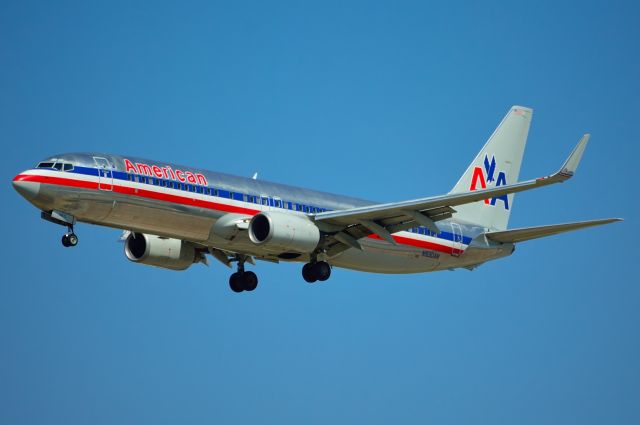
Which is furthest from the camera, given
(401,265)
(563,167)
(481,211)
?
(481,211)

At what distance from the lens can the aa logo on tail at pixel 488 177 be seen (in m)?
58.7

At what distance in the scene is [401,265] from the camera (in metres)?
52.6

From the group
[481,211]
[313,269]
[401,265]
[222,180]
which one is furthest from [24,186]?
[481,211]

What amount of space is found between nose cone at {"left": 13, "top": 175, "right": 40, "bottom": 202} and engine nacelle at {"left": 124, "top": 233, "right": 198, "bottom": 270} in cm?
861

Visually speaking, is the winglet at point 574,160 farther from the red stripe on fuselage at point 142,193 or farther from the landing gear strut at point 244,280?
the landing gear strut at point 244,280

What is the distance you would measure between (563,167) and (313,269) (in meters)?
12.0

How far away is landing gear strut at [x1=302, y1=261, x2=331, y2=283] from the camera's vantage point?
49.3 meters

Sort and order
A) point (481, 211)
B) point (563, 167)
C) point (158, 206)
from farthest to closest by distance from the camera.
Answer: point (481, 211) → point (158, 206) → point (563, 167)

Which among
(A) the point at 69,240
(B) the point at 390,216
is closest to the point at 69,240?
(A) the point at 69,240

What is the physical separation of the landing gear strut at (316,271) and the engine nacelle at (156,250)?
5925 mm

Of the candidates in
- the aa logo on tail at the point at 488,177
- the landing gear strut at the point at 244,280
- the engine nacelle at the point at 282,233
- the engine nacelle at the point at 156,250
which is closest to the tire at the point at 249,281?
the landing gear strut at the point at 244,280

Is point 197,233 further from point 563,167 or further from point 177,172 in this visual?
point 563,167

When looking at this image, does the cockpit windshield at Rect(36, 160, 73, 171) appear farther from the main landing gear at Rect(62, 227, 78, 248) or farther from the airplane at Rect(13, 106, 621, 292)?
the main landing gear at Rect(62, 227, 78, 248)

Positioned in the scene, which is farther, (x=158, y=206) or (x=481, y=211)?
(x=481, y=211)
